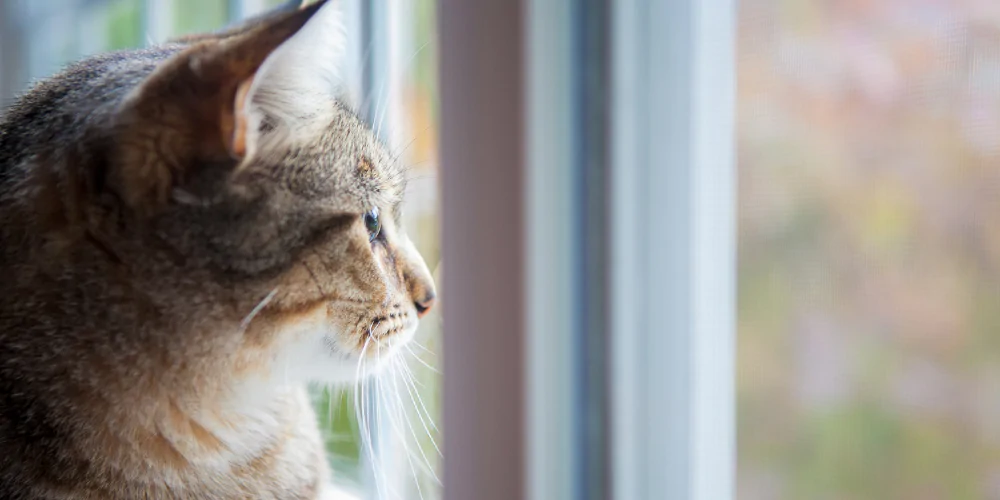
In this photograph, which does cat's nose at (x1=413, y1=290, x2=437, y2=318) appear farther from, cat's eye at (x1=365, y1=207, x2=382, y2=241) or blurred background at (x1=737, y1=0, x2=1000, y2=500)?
blurred background at (x1=737, y1=0, x2=1000, y2=500)

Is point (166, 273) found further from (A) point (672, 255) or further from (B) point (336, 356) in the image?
(A) point (672, 255)

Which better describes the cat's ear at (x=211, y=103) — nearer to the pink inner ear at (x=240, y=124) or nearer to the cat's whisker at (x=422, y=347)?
the pink inner ear at (x=240, y=124)

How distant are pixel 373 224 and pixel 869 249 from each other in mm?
444

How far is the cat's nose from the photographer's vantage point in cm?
79

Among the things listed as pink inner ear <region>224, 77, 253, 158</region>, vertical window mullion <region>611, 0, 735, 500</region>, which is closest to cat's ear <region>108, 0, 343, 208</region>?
pink inner ear <region>224, 77, 253, 158</region>

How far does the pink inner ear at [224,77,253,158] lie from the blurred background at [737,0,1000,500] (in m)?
0.41

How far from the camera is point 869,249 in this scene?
0.58m

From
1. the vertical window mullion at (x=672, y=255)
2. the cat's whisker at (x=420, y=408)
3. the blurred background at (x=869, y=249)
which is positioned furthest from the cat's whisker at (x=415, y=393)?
the blurred background at (x=869, y=249)

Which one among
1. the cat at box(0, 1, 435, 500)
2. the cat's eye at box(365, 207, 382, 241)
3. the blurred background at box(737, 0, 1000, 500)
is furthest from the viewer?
the cat's eye at box(365, 207, 382, 241)

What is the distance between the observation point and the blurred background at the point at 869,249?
0.52 m

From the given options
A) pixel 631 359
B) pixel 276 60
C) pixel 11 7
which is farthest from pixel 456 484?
pixel 11 7

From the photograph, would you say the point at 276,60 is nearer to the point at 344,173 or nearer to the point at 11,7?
the point at 344,173

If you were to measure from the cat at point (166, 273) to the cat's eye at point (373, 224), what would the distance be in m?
0.03

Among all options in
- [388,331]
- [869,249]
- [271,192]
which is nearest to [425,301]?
[388,331]
